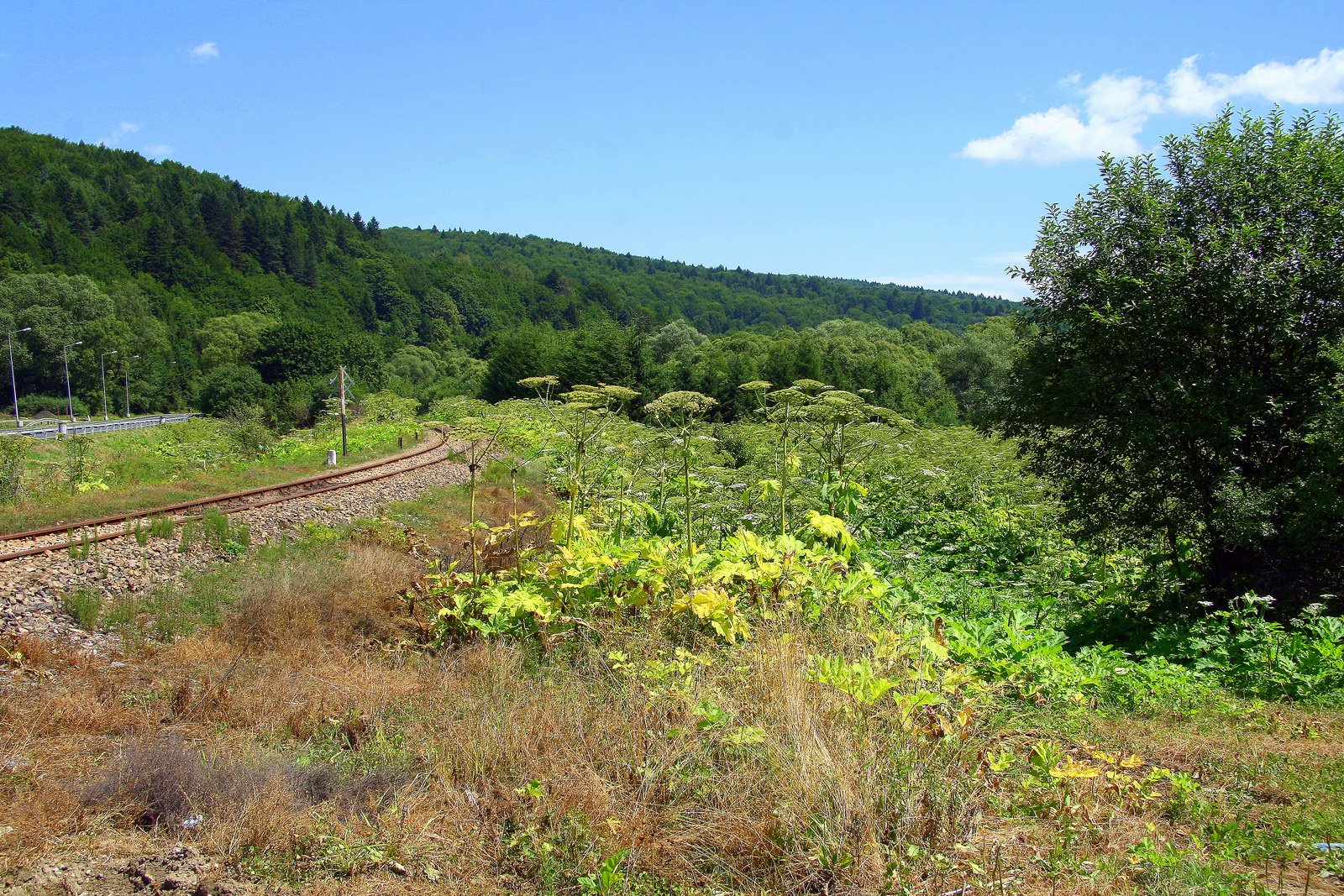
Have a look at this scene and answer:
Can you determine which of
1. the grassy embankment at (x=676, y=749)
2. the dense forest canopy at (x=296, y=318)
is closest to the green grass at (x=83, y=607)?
the grassy embankment at (x=676, y=749)

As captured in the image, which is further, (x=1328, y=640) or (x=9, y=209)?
(x=9, y=209)

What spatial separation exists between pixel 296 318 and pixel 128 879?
373 ft

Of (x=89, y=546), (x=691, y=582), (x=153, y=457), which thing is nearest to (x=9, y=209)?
(x=153, y=457)

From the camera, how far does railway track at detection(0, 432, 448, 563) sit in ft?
32.6

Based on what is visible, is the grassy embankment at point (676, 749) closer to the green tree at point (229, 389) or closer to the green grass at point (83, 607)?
the green grass at point (83, 607)

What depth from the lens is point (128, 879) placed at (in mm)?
3330

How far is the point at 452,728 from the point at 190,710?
2.25m

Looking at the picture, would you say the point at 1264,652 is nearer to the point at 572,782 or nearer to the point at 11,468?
the point at 572,782

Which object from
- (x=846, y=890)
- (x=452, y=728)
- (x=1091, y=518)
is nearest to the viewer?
(x=846, y=890)

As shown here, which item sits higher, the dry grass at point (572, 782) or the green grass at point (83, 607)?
the dry grass at point (572, 782)

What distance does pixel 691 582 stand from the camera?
528 cm

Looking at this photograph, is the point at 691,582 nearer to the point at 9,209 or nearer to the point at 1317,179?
the point at 1317,179

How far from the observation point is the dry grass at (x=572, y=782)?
3.29m

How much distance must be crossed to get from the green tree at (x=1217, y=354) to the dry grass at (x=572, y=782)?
3.80 m
